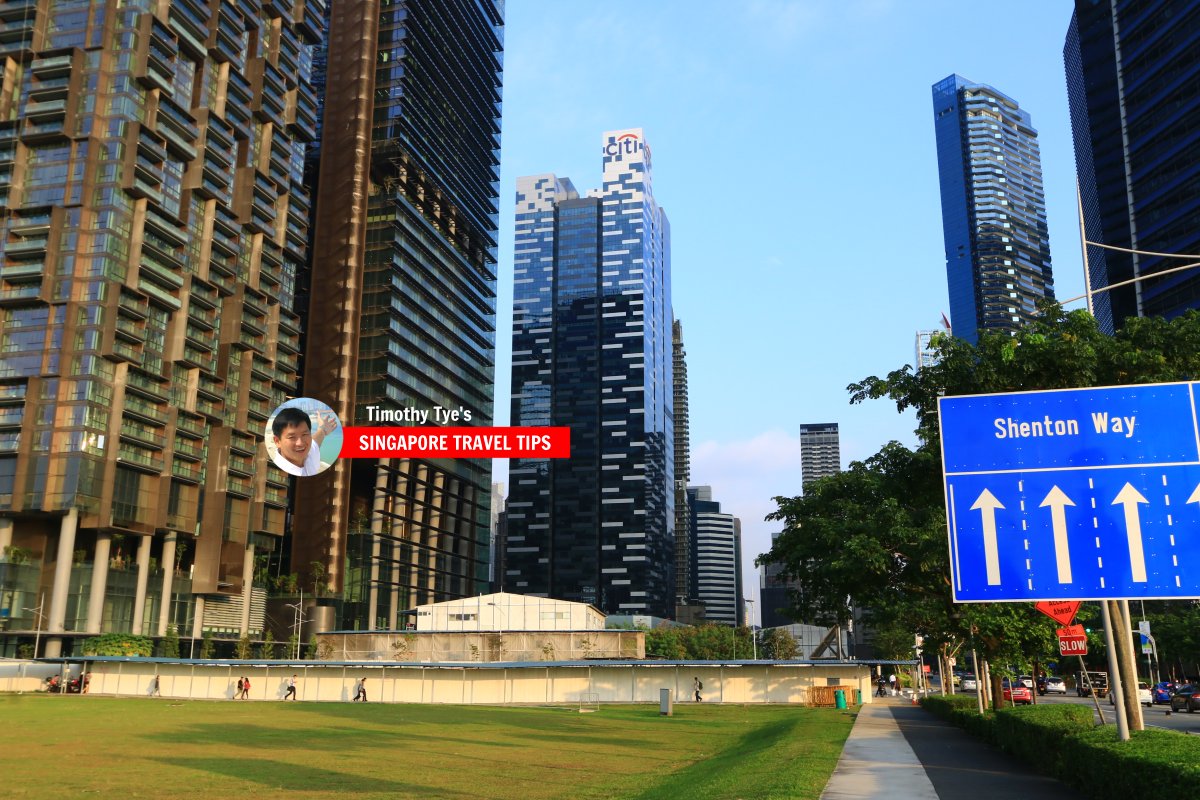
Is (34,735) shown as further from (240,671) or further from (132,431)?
(132,431)

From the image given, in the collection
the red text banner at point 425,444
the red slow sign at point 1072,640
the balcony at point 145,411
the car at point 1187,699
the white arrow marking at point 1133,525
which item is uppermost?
the red text banner at point 425,444

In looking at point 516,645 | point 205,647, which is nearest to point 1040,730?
point 516,645

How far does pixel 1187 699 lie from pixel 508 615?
302 feet

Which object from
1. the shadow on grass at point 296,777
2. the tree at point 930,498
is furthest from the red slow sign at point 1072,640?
the shadow on grass at point 296,777

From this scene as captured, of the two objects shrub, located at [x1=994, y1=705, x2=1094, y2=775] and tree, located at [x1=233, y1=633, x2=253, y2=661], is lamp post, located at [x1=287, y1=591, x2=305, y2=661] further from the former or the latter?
shrub, located at [x1=994, y1=705, x2=1094, y2=775]

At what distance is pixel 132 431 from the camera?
110875 millimetres

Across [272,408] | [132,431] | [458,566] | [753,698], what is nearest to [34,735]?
[753,698]

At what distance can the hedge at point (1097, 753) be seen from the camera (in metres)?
14.1

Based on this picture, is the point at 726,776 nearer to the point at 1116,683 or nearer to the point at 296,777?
the point at 1116,683

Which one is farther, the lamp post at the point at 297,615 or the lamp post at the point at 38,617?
the lamp post at the point at 297,615

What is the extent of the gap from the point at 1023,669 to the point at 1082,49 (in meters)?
147

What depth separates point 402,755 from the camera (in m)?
31.2

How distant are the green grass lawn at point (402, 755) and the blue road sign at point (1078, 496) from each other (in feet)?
19.3

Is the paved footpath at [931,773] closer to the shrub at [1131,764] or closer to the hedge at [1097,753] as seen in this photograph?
the hedge at [1097,753]
